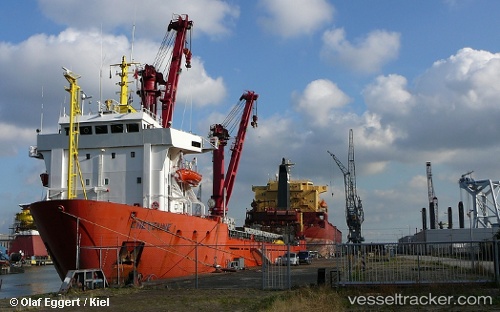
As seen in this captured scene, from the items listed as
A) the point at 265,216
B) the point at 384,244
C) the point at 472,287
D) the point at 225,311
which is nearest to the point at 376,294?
the point at 384,244

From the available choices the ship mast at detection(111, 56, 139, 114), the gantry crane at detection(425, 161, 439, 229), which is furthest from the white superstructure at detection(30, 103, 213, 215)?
the gantry crane at detection(425, 161, 439, 229)

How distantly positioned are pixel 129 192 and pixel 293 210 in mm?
45071

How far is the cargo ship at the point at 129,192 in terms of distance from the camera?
2377 centimetres

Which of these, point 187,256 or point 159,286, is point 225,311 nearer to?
point 159,286

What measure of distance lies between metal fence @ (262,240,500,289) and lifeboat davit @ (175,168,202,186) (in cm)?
1391

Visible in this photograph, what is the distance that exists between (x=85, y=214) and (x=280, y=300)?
10.4m

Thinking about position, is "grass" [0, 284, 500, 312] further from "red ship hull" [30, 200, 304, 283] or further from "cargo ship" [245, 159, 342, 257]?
"cargo ship" [245, 159, 342, 257]

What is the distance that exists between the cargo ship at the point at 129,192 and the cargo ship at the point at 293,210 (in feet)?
96.6

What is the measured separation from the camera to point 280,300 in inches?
664

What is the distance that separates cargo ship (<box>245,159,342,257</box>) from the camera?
234ft

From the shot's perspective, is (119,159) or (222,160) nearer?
(119,159)

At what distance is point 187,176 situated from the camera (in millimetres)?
32438

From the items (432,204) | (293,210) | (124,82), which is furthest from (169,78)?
(432,204)

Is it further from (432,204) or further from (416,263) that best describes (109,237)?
(432,204)
